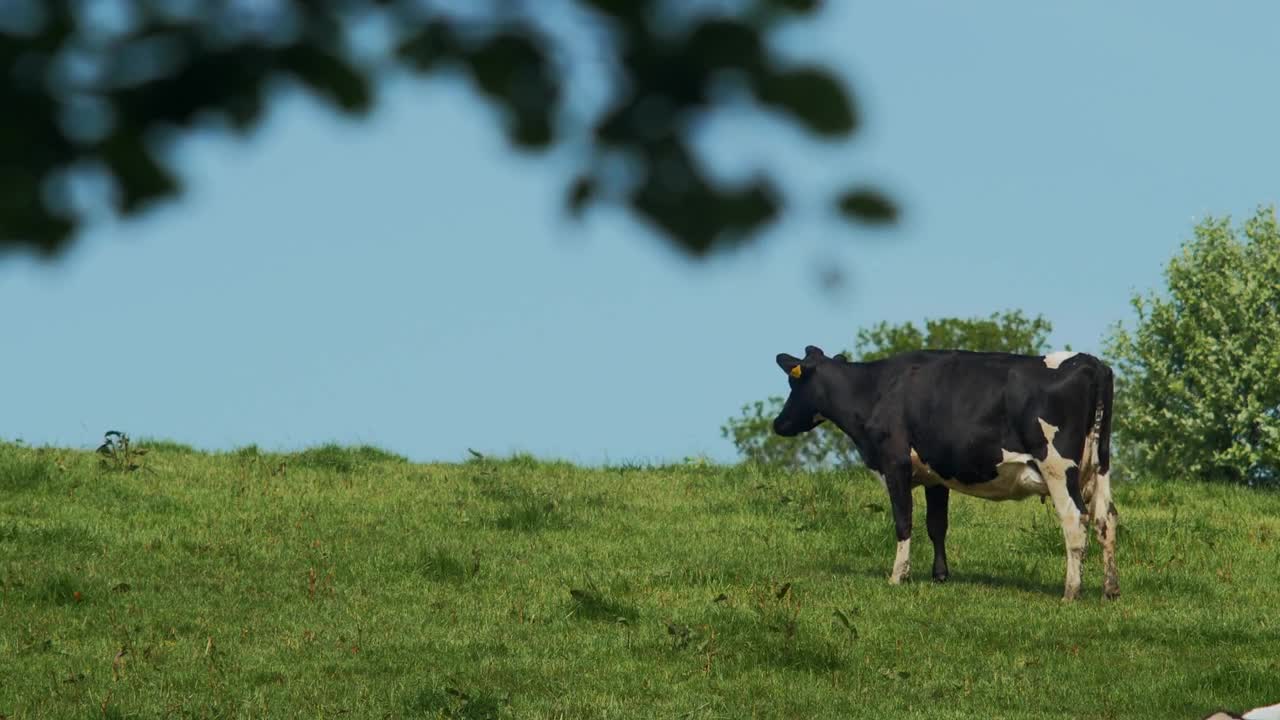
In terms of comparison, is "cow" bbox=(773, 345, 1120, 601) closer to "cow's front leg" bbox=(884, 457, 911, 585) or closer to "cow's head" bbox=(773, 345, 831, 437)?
"cow's front leg" bbox=(884, 457, 911, 585)

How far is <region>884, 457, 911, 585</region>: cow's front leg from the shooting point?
1703 centimetres

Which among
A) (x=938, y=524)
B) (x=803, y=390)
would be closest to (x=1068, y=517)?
(x=938, y=524)

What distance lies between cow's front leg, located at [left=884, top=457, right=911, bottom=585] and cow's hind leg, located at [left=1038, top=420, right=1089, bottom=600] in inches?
59.9

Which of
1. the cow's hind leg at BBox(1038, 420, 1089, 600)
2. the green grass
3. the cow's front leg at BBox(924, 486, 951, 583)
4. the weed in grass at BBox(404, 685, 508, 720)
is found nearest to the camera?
the weed in grass at BBox(404, 685, 508, 720)

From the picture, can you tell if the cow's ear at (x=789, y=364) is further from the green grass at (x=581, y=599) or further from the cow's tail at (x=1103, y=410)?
the cow's tail at (x=1103, y=410)

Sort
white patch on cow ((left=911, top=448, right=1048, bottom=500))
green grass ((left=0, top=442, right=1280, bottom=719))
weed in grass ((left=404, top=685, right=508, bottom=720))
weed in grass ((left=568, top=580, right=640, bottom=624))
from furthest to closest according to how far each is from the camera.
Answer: white patch on cow ((left=911, top=448, right=1048, bottom=500)), weed in grass ((left=568, top=580, right=640, bottom=624)), green grass ((left=0, top=442, right=1280, bottom=719)), weed in grass ((left=404, top=685, right=508, bottom=720))

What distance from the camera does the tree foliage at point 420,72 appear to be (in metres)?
3.51

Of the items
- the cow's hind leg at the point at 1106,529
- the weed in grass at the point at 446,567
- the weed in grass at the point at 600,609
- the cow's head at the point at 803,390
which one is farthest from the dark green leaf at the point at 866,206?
the cow's head at the point at 803,390

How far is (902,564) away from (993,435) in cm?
159

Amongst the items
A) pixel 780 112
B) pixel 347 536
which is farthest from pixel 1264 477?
pixel 780 112

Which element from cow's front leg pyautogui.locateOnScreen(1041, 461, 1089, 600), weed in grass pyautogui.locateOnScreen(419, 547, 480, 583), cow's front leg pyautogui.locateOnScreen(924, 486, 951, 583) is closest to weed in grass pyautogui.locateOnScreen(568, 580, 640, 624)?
weed in grass pyautogui.locateOnScreen(419, 547, 480, 583)

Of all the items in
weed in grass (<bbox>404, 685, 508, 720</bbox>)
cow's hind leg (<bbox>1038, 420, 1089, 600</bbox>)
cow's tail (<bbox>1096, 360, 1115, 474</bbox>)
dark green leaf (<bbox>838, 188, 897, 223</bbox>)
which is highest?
cow's tail (<bbox>1096, 360, 1115, 474</bbox>)

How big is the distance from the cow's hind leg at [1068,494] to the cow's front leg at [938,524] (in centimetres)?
136

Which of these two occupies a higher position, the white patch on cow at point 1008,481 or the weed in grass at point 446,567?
the white patch on cow at point 1008,481
